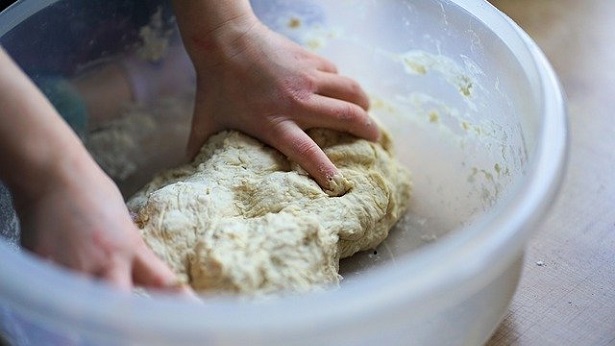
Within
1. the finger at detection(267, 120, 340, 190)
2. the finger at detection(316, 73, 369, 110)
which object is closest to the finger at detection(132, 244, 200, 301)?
the finger at detection(267, 120, 340, 190)

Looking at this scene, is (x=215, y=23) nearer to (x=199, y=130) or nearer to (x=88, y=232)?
(x=199, y=130)

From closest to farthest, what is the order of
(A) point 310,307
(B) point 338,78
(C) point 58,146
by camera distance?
(A) point 310,307, (C) point 58,146, (B) point 338,78

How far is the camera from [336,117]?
842 mm

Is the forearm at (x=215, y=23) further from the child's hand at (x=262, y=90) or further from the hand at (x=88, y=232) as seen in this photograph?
the hand at (x=88, y=232)

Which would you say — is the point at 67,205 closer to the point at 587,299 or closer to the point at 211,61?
the point at 211,61

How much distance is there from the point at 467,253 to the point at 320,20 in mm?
546

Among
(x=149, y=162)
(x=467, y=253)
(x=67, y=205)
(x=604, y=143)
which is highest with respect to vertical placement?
(x=67, y=205)

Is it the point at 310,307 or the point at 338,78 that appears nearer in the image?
the point at 310,307

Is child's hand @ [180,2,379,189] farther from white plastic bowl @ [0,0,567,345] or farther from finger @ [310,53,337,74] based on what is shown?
white plastic bowl @ [0,0,567,345]

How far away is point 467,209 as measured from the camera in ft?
2.91

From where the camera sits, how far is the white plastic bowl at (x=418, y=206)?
48 centimetres

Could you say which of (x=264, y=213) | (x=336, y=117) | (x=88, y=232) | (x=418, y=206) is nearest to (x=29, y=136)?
(x=88, y=232)

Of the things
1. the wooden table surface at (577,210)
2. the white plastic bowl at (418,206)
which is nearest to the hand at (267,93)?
the white plastic bowl at (418,206)

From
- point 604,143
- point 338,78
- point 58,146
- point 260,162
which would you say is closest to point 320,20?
point 338,78
